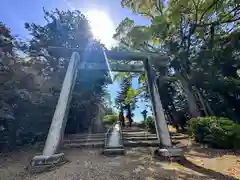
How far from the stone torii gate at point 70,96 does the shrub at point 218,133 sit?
7.26 feet

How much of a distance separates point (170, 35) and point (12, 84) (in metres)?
10.2

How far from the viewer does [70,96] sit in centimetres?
521

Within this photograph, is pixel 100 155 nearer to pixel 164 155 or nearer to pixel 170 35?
pixel 164 155

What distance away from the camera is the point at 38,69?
25.1ft

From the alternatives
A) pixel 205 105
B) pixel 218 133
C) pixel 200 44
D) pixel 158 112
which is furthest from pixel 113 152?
pixel 200 44

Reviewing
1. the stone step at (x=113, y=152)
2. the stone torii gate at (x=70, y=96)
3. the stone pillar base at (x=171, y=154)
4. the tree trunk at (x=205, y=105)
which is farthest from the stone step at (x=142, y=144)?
the tree trunk at (x=205, y=105)

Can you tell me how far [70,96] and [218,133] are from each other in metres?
5.46

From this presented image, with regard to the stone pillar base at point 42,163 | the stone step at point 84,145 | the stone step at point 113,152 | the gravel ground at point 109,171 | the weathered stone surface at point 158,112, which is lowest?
the gravel ground at point 109,171

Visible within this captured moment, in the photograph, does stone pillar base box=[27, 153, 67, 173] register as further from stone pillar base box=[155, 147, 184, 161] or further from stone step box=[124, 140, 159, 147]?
stone step box=[124, 140, 159, 147]

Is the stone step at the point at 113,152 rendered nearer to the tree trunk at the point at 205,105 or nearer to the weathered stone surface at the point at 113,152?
the weathered stone surface at the point at 113,152

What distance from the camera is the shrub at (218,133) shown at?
18.2 ft

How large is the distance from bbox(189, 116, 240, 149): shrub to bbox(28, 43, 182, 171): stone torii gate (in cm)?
221

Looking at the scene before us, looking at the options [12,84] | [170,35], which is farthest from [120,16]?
[12,84]

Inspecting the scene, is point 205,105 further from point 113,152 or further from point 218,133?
point 113,152
